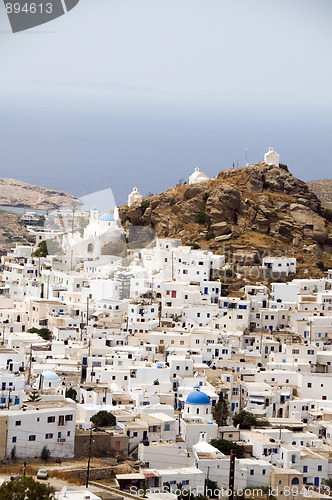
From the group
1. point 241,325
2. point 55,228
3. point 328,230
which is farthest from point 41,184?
point 241,325

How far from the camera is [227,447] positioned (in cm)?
2983

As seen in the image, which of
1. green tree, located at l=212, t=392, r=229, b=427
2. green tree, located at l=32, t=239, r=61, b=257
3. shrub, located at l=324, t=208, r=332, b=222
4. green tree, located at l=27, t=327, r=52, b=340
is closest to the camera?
green tree, located at l=212, t=392, r=229, b=427

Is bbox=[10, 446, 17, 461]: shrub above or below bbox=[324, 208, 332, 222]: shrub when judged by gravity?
below

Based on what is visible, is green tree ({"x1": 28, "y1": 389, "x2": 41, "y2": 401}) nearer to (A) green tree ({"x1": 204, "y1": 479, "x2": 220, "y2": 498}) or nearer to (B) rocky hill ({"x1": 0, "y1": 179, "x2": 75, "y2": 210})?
(A) green tree ({"x1": 204, "y1": 479, "x2": 220, "y2": 498})

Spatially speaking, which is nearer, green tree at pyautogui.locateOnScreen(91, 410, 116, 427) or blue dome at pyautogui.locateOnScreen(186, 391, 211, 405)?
green tree at pyautogui.locateOnScreen(91, 410, 116, 427)

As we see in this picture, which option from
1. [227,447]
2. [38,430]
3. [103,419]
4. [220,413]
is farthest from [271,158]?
[38,430]

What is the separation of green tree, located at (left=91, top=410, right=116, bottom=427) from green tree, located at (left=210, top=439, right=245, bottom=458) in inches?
91.7

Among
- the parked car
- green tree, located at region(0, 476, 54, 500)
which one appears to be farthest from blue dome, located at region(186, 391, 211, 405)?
green tree, located at region(0, 476, 54, 500)

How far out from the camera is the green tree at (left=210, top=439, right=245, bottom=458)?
29.7m

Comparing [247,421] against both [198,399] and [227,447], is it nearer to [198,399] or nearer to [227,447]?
[198,399]

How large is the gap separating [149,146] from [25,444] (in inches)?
4263

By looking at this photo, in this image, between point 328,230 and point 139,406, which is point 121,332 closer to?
point 139,406

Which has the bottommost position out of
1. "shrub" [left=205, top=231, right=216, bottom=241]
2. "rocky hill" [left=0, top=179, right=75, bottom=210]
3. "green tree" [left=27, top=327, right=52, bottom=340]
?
"green tree" [left=27, top=327, right=52, bottom=340]

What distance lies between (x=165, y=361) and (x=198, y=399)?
5395 millimetres
